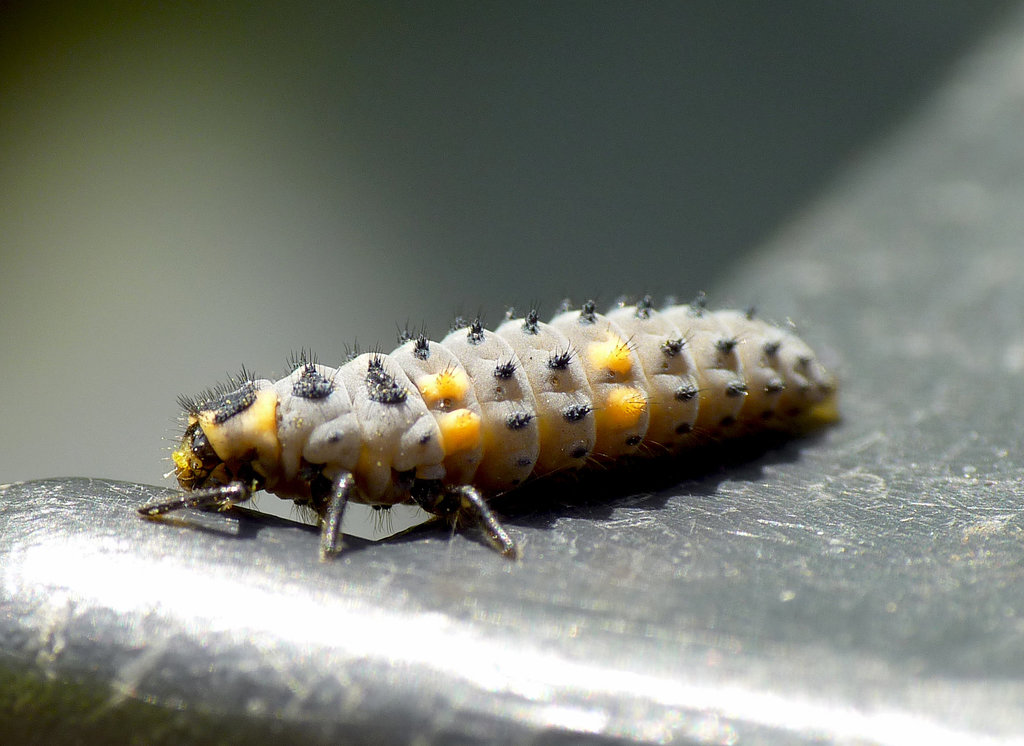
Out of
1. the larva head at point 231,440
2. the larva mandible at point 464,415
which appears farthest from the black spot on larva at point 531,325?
the larva head at point 231,440

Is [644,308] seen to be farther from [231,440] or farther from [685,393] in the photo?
[231,440]

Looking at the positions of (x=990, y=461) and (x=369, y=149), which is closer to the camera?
(x=990, y=461)

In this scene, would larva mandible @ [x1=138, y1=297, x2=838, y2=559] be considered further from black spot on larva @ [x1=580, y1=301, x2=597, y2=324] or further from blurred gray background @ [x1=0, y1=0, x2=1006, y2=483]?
blurred gray background @ [x1=0, y1=0, x2=1006, y2=483]

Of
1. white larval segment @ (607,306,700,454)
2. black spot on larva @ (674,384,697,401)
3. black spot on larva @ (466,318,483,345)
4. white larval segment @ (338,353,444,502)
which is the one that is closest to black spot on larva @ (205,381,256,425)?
white larval segment @ (338,353,444,502)

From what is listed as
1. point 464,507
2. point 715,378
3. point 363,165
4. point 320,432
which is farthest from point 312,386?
point 363,165

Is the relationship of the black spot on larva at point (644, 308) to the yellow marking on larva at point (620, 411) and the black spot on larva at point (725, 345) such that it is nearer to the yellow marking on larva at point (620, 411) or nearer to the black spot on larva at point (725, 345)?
the black spot on larva at point (725, 345)

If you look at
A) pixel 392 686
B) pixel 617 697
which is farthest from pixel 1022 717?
pixel 392 686

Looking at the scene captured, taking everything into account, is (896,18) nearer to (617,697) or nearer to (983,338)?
(983,338)
